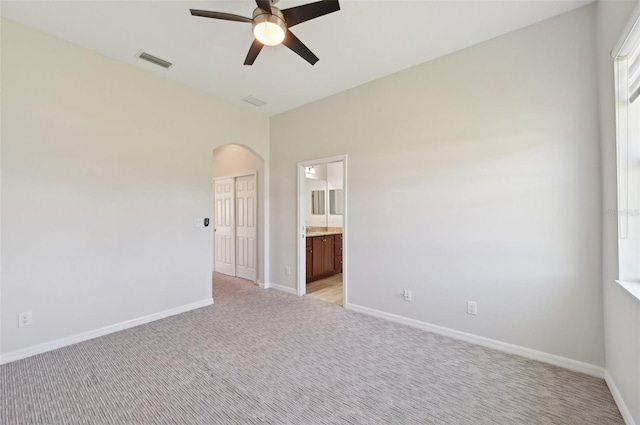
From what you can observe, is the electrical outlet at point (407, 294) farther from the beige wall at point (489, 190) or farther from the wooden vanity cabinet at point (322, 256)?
the wooden vanity cabinet at point (322, 256)

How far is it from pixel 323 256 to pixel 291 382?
3.15 meters

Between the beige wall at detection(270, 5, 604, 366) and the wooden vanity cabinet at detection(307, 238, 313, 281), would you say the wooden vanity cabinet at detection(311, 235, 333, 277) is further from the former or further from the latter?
the beige wall at detection(270, 5, 604, 366)

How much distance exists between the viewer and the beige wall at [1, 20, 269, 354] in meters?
2.40

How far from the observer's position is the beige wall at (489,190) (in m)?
2.21

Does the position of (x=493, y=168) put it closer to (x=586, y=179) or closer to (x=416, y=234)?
(x=586, y=179)

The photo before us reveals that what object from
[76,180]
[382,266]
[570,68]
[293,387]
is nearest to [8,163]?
[76,180]

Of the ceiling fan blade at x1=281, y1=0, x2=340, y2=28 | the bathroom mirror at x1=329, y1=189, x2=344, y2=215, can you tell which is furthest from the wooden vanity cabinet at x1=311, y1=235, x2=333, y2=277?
the ceiling fan blade at x1=281, y1=0, x2=340, y2=28

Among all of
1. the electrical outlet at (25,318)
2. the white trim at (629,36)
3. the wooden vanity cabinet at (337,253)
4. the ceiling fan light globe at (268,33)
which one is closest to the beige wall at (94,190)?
the electrical outlet at (25,318)

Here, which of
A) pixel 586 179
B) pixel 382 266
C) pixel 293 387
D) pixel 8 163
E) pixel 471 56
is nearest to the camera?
pixel 293 387

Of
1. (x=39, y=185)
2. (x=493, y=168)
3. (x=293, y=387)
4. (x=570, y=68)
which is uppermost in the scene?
(x=570, y=68)

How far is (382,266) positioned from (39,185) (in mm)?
3644

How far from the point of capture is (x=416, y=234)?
3049 mm

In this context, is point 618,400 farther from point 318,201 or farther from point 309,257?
point 318,201

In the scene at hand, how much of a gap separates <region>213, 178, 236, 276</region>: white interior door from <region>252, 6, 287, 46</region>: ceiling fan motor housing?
375 cm
